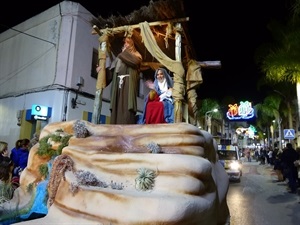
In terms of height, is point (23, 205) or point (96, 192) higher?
point (96, 192)

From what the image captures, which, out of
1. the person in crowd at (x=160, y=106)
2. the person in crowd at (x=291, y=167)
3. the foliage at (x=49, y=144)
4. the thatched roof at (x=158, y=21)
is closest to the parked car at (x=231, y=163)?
the person in crowd at (x=291, y=167)

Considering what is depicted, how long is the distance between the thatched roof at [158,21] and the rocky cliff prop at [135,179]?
3112 millimetres

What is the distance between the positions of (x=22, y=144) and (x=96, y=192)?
469 cm

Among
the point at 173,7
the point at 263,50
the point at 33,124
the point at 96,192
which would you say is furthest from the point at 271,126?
the point at 96,192

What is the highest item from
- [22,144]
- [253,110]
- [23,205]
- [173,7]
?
[253,110]

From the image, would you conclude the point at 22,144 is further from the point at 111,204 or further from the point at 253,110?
the point at 253,110

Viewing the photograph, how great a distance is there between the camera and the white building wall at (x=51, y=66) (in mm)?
13383

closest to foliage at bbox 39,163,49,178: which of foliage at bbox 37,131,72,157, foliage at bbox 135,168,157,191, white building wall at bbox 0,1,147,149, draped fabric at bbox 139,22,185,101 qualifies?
foliage at bbox 37,131,72,157

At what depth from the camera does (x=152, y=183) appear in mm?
3965

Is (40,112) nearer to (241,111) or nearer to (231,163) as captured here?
(231,163)

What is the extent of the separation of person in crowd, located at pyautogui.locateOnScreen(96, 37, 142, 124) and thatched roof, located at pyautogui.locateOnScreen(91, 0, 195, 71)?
812 mm

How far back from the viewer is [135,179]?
4.06 metres

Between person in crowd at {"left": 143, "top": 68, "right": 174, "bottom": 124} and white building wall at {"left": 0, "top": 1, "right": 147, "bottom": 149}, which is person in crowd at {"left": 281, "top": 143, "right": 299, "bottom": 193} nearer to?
person in crowd at {"left": 143, "top": 68, "right": 174, "bottom": 124}

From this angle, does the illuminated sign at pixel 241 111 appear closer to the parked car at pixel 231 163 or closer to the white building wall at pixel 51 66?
the parked car at pixel 231 163
